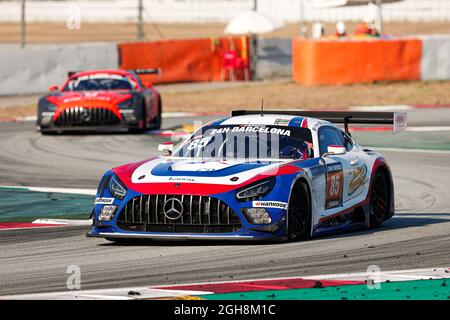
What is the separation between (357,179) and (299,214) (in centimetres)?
155

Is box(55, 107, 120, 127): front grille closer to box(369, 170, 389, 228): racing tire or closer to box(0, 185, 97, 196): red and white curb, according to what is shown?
box(0, 185, 97, 196): red and white curb

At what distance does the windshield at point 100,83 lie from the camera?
25.8 metres

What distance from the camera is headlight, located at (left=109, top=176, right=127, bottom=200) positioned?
1168 cm

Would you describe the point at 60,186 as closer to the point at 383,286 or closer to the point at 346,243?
the point at 346,243

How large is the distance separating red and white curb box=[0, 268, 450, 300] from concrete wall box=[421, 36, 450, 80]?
27305mm

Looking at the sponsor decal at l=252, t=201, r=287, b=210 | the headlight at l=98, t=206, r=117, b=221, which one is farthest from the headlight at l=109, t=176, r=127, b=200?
the sponsor decal at l=252, t=201, r=287, b=210

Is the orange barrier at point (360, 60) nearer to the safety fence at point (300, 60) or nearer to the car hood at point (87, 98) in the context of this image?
the safety fence at point (300, 60)

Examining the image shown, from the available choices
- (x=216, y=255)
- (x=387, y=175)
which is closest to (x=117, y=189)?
(x=216, y=255)

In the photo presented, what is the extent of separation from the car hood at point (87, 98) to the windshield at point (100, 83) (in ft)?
1.12

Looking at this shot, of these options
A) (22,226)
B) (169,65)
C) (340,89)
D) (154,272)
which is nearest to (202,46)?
(169,65)

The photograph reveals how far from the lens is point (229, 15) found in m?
75.6

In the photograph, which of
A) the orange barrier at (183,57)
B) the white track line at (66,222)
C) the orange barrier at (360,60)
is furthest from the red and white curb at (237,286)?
the orange barrier at (183,57)

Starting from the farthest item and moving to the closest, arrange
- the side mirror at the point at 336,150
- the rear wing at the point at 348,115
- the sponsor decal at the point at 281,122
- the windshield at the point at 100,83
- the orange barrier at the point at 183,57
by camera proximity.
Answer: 1. the orange barrier at the point at 183,57
2. the windshield at the point at 100,83
3. the rear wing at the point at 348,115
4. the sponsor decal at the point at 281,122
5. the side mirror at the point at 336,150
